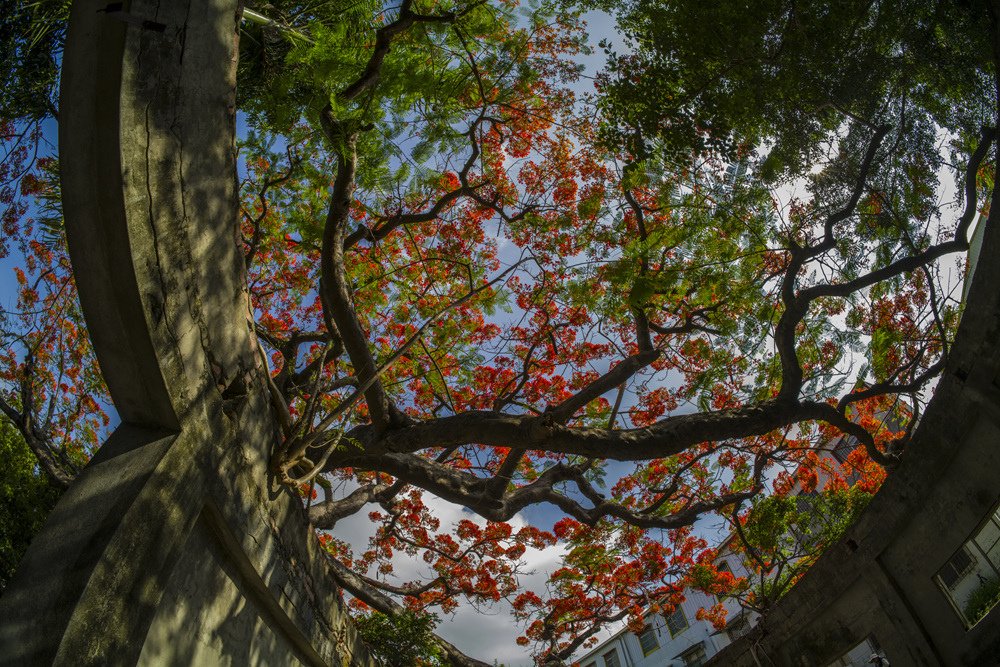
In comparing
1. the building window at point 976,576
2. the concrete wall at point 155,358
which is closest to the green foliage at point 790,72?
the concrete wall at point 155,358

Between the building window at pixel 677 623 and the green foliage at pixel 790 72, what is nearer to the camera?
the green foliage at pixel 790 72

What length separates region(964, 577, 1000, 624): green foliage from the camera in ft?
24.3

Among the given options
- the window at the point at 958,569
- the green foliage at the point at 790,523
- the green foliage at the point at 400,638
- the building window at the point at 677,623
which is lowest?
the window at the point at 958,569

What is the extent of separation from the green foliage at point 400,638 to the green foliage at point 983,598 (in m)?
6.31

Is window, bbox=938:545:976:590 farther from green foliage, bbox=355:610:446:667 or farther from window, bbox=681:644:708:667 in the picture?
window, bbox=681:644:708:667

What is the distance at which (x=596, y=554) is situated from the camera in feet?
33.0

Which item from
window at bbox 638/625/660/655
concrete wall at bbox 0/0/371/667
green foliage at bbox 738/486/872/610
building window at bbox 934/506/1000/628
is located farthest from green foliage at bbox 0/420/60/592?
window at bbox 638/625/660/655

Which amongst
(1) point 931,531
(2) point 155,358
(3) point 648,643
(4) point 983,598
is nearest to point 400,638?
(1) point 931,531

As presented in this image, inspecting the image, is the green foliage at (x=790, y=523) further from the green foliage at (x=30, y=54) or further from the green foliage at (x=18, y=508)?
the green foliage at (x=30, y=54)

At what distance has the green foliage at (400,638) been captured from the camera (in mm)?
6969

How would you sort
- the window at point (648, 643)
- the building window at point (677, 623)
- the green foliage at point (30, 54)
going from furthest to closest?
the window at point (648, 643) < the building window at point (677, 623) < the green foliage at point (30, 54)

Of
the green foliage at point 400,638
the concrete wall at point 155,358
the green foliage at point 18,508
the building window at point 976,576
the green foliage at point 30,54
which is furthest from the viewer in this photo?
the building window at point 976,576

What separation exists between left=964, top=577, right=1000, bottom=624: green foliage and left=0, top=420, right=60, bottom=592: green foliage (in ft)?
34.0

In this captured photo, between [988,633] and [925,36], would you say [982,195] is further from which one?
[988,633]
